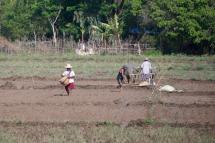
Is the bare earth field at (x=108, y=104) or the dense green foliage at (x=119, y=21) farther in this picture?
the dense green foliage at (x=119, y=21)

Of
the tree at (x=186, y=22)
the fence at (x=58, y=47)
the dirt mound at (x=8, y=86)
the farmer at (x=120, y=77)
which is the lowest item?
the dirt mound at (x=8, y=86)

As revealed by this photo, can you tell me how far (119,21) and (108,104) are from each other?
31036 millimetres

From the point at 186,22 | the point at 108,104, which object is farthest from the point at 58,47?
the point at 108,104

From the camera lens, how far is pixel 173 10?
137 feet

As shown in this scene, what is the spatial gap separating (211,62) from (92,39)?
12.9m

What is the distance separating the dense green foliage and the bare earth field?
1660 cm

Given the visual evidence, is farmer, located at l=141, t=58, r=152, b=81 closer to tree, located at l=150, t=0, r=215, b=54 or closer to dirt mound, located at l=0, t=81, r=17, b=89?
dirt mound, located at l=0, t=81, r=17, b=89

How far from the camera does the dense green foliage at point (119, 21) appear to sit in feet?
135

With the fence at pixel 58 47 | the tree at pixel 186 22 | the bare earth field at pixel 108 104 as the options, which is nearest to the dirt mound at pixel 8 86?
the bare earth field at pixel 108 104

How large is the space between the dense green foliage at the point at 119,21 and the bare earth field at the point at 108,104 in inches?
653

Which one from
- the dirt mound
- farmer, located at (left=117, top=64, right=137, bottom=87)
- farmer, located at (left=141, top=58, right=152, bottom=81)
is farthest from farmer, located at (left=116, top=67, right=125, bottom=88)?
the dirt mound

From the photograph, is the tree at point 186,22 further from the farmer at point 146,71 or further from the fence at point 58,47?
the farmer at point 146,71

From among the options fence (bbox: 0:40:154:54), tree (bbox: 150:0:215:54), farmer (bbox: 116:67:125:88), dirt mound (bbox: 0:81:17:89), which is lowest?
dirt mound (bbox: 0:81:17:89)

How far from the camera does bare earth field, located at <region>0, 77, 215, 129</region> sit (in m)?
14.6
